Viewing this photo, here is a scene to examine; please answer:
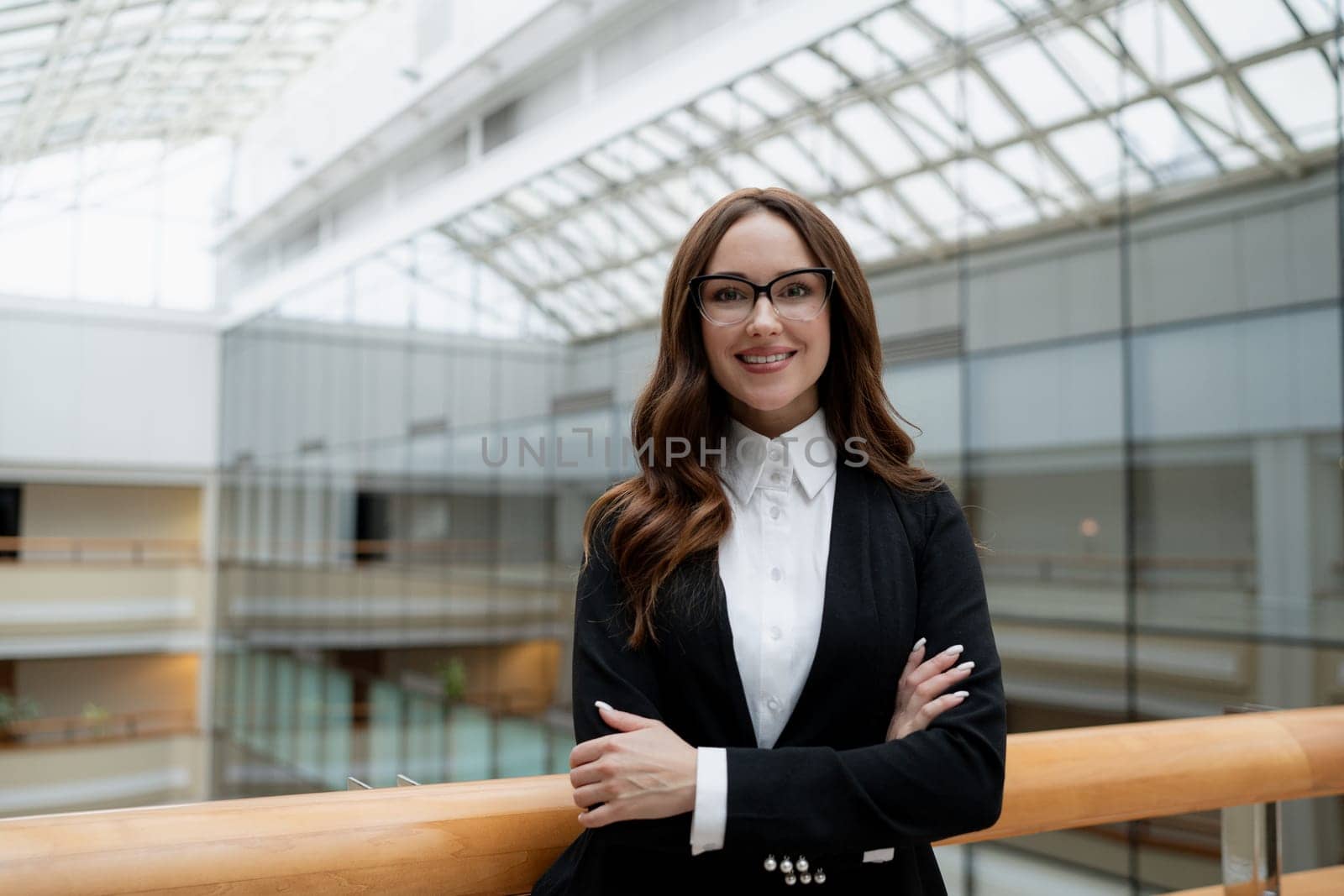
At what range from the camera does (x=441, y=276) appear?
1266 centimetres

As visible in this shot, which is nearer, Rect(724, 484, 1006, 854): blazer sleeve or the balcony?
Rect(724, 484, 1006, 854): blazer sleeve

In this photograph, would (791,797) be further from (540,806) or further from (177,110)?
(177,110)

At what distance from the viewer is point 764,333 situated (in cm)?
134

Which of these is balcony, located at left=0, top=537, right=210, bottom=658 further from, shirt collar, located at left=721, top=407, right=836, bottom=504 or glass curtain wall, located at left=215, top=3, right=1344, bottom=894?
shirt collar, located at left=721, top=407, right=836, bottom=504

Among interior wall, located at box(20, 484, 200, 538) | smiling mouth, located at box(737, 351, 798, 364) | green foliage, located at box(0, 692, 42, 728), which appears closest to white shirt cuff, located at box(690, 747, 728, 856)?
smiling mouth, located at box(737, 351, 798, 364)

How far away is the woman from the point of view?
120 centimetres

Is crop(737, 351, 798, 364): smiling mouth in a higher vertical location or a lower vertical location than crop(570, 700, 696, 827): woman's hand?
higher

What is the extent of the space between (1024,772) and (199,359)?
20.3 metres

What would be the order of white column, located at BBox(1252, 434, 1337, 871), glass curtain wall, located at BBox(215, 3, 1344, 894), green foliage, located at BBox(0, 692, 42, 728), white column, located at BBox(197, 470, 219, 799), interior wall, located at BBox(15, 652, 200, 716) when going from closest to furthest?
white column, located at BBox(1252, 434, 1337, 871)
glass curtain wall, located at BBox(215, 3, 1344, 894)
green foliage, located at BBox(0, 692, 42, 728)
white column, located at BBox(197, 470, 219, 799)
interior wall, located at BBox(15, 652, 200, 716)

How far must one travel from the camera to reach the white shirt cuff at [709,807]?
3.87 ft

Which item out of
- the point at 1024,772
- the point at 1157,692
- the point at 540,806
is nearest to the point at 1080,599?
the point at 1157,692

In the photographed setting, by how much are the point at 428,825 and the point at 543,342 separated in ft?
31.6

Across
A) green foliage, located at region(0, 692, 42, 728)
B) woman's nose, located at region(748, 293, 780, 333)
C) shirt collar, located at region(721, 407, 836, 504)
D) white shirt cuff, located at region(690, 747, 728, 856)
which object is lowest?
green foliage, located at region(0, 692, 42, 728)

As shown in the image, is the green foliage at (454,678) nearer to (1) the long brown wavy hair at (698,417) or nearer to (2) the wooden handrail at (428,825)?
(2) the wooden handrail at (428,825)
